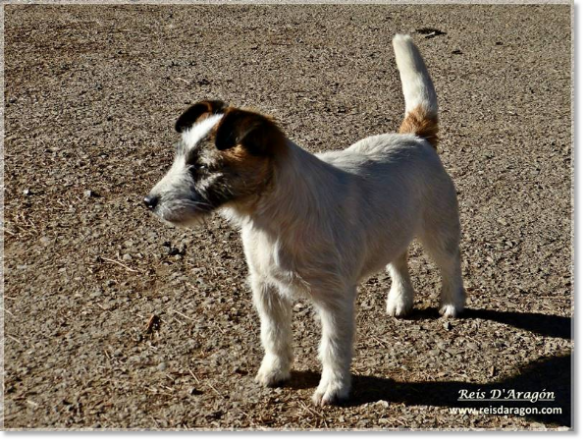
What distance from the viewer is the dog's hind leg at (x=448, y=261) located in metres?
4.97

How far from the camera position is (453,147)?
7938mm

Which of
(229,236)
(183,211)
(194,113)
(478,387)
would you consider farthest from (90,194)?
(478,387)

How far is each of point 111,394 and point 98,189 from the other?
2686 millimetres

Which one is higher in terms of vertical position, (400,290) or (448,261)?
(448,261)

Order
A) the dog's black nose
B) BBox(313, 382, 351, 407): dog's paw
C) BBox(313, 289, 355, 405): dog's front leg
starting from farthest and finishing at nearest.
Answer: BBox(313, 382, 351, 407): dog's paw < BBox(313, 289, 355, 405): dog's front leg < the dog's black nose

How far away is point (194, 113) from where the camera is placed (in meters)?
3.81

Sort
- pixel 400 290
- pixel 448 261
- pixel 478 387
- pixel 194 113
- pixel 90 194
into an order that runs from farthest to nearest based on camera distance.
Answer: pixel 90 194
pixel 400 290
pixel 448 261
pixel 478 387
pixel 194 113

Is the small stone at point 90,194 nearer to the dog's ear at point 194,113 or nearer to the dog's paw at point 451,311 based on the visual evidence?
the dog's ear at point 194,113

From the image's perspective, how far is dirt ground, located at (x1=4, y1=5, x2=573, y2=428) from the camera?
439 centimetres

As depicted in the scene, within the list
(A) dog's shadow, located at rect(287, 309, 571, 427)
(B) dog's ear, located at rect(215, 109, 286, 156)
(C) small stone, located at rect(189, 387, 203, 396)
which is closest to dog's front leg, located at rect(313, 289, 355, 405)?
(A) dog's shadow, located at rect(287, 309, 571, 427)

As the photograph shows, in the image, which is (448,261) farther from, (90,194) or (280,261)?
(90,194)

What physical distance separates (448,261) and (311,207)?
5.09 ft

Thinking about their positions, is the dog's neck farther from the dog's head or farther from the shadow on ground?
the shadow on ground

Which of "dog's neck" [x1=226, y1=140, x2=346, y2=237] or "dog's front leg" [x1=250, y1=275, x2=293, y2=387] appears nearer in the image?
"dog's neck" [x1=226, y1=140, x2=346, y2=237]
